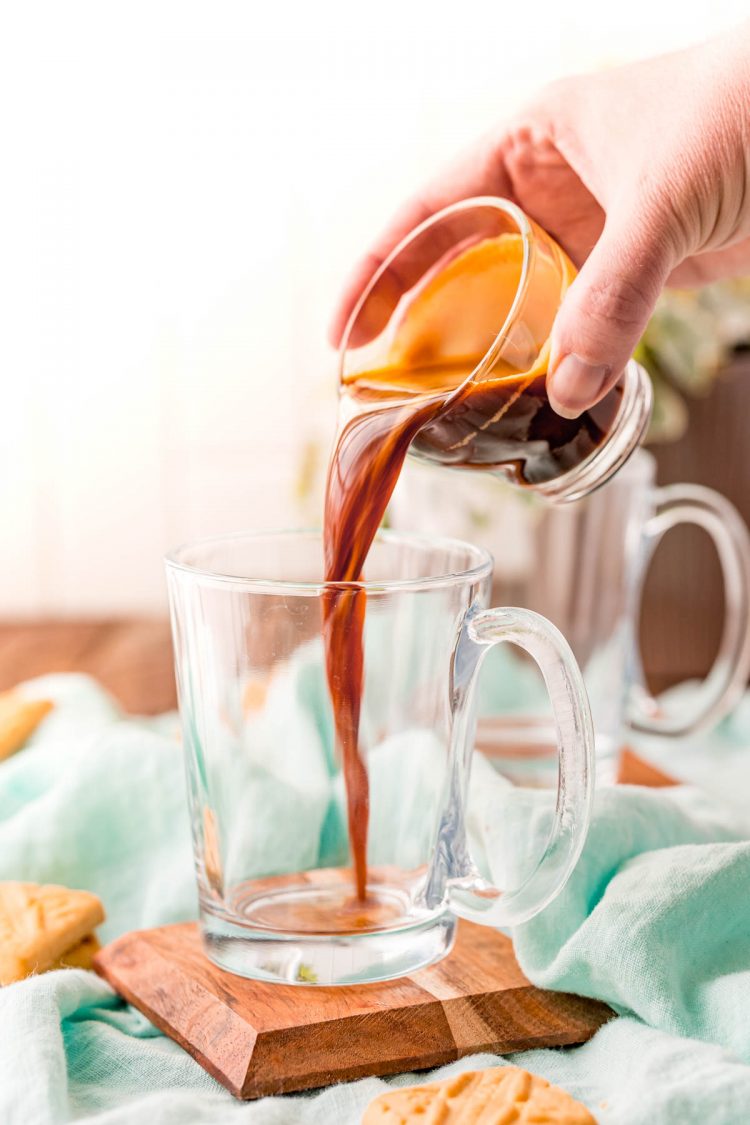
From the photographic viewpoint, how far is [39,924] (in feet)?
2.23

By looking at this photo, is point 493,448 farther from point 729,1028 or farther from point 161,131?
point 161,131

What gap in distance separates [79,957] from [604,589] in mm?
485

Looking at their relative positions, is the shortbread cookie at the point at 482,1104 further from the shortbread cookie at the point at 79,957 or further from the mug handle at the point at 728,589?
the mug handle at the point at 728,589

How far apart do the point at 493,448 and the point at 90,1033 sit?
1.16 feet

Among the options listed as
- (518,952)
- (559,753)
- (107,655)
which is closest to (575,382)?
(559,753)

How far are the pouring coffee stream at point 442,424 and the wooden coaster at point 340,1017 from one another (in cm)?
6

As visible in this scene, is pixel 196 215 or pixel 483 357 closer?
pixel 483 357

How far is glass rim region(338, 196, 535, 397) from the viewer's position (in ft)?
2.02

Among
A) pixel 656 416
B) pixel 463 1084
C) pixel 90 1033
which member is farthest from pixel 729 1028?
pixel 656 416

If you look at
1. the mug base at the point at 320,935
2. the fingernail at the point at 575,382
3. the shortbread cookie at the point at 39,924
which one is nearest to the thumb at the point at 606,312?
the fingernail at the point at 575,382

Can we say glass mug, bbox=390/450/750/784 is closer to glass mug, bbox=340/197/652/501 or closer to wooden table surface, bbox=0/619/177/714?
glass mug, bbox=340/197/652/501

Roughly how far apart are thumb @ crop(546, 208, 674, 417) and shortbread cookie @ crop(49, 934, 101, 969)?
0.38 metres

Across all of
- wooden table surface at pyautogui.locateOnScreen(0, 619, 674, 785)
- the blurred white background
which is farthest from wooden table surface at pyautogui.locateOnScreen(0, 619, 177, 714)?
the blurred white background

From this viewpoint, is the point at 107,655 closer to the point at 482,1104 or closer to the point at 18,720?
the point at 18,720
